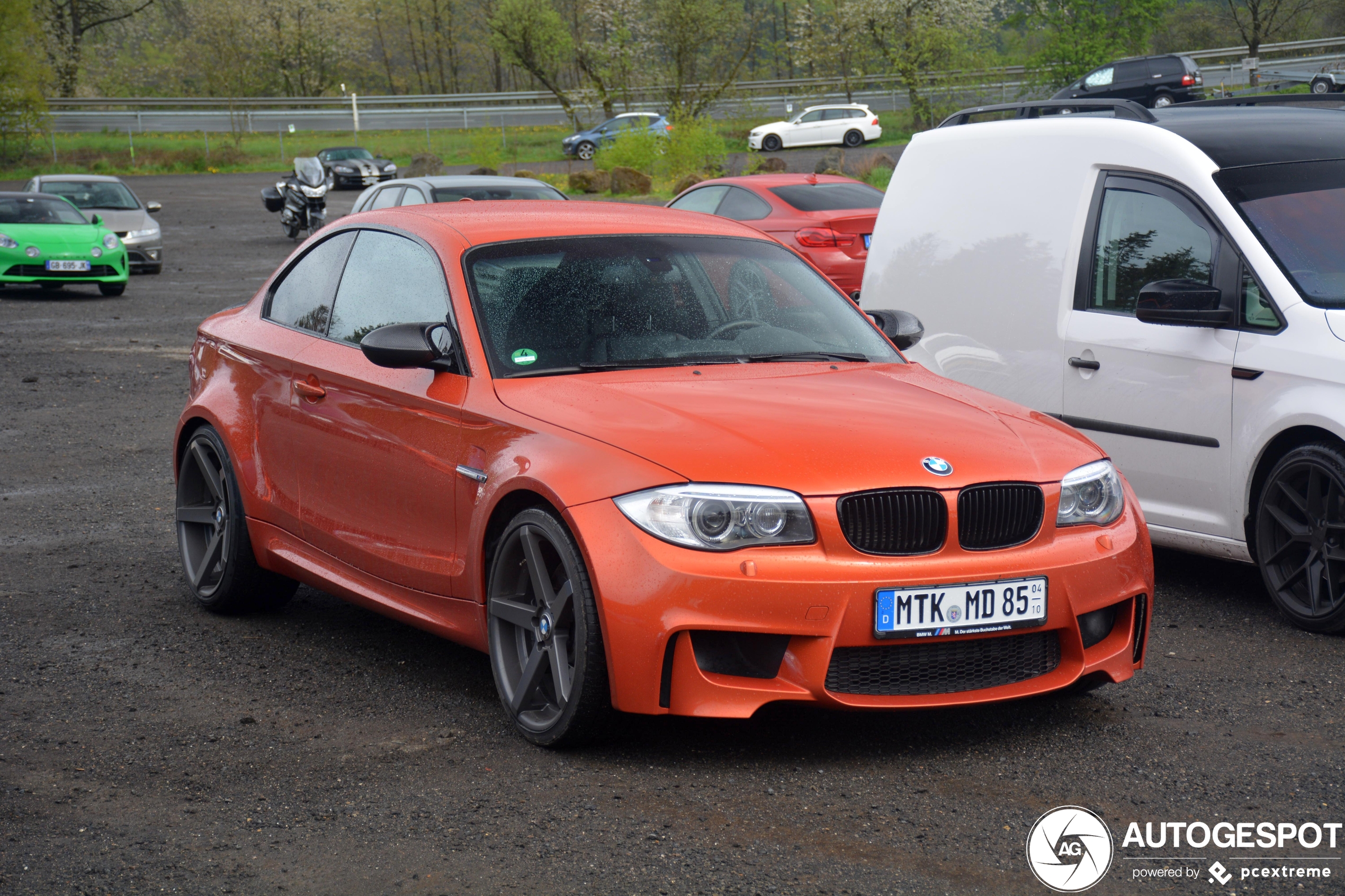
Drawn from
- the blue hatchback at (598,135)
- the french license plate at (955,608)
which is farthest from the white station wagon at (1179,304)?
the blue hatchback at (598,135)

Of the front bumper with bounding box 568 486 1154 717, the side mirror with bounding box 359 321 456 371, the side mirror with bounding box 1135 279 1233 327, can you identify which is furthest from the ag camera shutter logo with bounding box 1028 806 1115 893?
the side mirror with bounding box 1135 279 1233 327

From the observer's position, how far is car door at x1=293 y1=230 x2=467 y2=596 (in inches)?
179

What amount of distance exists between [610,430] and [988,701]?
4.15ft

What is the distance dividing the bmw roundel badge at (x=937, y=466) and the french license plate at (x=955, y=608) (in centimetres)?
30

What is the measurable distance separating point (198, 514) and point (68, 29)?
237 feet

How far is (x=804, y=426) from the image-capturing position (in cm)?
408

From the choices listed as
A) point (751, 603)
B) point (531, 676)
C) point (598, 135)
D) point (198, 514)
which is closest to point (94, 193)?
point (198, 514)

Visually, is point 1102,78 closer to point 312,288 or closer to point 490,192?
point 490,192

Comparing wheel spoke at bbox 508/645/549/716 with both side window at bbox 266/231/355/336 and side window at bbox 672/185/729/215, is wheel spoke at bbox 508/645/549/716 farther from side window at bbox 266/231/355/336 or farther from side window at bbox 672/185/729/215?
side window at bbox 672/185/729/215

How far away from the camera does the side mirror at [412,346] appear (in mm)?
4527

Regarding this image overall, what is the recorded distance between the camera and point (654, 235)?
5156 mm

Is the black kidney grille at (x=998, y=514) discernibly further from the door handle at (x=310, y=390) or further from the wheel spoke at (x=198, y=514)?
the wheel spoke at (x=198, y=514)

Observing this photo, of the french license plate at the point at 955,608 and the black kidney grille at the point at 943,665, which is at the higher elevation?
the french license plate at the point at 955,608

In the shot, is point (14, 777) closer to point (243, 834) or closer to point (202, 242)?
point (243, 834)
